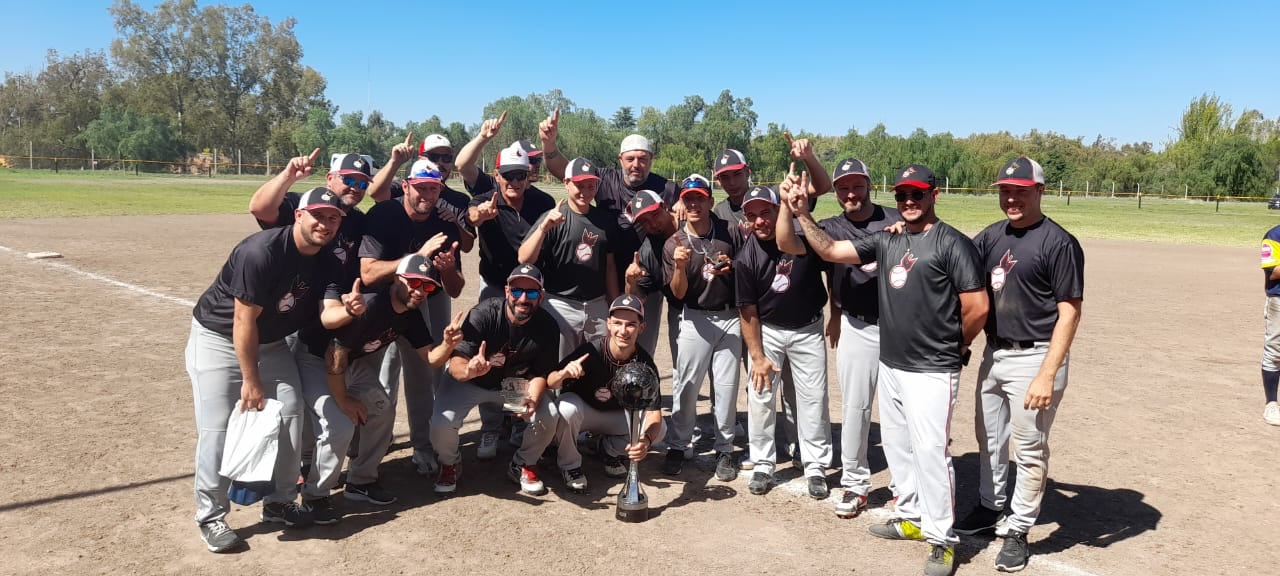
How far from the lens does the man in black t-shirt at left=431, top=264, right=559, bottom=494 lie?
18.6 feet

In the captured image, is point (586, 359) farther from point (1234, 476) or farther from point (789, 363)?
point (1234, 476)

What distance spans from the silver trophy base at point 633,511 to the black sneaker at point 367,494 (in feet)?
5.03

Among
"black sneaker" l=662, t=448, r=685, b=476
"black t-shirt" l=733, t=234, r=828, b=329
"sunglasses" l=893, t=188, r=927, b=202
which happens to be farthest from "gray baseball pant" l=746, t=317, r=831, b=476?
"sunglasses" l=893, t=188, r=927, b=202

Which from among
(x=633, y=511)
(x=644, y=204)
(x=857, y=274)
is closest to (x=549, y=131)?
(x=644, y=204)

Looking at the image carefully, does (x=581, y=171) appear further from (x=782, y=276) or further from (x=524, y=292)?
(x=782, y=276)

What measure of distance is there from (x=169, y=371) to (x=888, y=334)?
7426 millimetres

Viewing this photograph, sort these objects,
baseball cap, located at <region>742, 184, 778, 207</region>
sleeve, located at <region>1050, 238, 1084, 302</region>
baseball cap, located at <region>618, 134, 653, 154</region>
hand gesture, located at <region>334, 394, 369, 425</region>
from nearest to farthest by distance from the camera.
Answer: sleeve, located at <region>1050, 238, 1084, 302</region> < hand gesture, located at <region>334, 394, 369, 425</region> < baseball cap, located at <region>742, 184, 778, 207</region> < baseball cap, located at <region>618, 134, 653, 154</region>

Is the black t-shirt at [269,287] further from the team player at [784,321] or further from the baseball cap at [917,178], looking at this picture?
the baseball cap at [917,178]

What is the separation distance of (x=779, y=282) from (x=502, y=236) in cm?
226

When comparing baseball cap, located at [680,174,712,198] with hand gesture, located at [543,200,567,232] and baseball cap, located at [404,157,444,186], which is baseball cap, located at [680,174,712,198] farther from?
baseball cap, located at [404,157,444,186]

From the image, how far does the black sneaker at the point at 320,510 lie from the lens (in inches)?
205

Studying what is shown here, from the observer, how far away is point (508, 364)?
5844 mm

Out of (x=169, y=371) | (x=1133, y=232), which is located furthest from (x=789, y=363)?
(x=1133, y=232)

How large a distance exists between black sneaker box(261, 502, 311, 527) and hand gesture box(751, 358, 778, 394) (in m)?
3.03
